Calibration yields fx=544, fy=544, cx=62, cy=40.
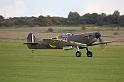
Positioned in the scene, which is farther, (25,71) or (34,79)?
(25,71)

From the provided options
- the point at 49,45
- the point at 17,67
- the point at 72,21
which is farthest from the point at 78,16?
the point at 17,67

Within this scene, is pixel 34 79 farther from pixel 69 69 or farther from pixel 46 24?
pixel 46 24

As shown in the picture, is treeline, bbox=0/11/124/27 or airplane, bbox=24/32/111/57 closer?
airplane, bbox=24/32/111/57

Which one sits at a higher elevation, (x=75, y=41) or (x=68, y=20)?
(x=75, y=41)

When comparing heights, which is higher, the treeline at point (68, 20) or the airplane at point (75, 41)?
the airplane at point (75, 41)

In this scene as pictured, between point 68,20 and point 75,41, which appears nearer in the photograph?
point 75,41

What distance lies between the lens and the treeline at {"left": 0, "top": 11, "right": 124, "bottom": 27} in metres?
119

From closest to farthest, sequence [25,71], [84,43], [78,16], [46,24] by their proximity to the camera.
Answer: [25,71], [84,43], [46,24], [78,16]

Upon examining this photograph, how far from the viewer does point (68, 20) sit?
13175cm

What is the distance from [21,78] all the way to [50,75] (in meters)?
1.49

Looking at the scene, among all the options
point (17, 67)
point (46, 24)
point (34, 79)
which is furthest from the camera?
point (46, 24)

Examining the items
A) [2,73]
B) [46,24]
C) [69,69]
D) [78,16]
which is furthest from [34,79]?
[78,16]

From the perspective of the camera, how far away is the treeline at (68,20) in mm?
118938

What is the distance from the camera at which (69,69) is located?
23.3 meters
